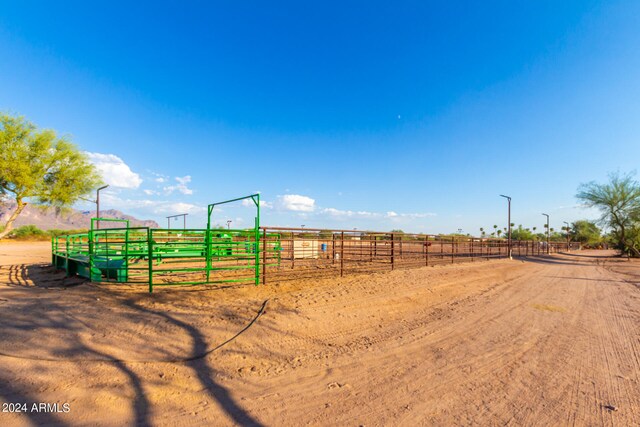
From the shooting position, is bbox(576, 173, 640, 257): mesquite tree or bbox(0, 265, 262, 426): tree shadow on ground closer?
bbox(0, 265, 262, 426): tree shadow on ground

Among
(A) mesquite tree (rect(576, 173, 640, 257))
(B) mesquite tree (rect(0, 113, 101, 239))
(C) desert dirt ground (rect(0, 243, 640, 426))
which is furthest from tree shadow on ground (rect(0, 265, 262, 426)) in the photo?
(A) mesquite tree (rect(576, 173, 640, 257))

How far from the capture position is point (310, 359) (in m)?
4.23

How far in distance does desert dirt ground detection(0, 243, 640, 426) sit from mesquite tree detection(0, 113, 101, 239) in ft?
49.2

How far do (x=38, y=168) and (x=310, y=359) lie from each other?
23.5m

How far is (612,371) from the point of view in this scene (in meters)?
3.86

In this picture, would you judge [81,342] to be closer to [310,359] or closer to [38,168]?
[310,359]

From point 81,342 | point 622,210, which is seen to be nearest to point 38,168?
point 81,342

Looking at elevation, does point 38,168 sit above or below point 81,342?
above

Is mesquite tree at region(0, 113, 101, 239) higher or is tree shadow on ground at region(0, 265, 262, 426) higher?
mesquite tree at region(0, 113, 101, 239)

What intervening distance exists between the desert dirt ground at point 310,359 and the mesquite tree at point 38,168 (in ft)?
49.2

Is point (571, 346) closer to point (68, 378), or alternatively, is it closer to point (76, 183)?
point (68, 378)

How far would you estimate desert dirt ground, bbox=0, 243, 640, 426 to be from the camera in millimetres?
2945

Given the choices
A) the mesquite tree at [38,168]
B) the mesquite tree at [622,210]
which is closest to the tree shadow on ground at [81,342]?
the mesquite tree at [38,168]

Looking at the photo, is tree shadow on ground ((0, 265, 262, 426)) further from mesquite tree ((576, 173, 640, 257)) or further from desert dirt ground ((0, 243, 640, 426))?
mesquite tree ((576, 173, 640, 257))
